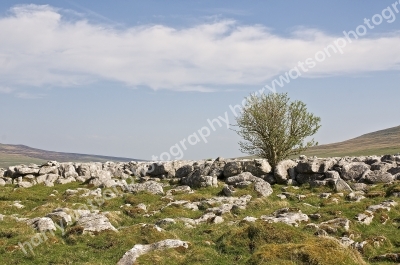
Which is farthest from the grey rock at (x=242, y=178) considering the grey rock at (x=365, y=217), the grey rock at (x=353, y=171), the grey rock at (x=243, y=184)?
the grey rock at (x=365, y=217)

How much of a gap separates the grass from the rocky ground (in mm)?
61

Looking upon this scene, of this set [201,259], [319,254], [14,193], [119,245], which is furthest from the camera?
[14,193]

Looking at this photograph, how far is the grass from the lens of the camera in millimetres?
19203

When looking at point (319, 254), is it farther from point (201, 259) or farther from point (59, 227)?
point (59, 227)

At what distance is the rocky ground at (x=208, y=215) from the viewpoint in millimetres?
21016

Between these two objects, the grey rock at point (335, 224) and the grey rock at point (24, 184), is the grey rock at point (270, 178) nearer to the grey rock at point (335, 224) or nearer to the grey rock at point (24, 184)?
the grey rock at point (335, 224)

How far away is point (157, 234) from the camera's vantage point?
24.3 meters

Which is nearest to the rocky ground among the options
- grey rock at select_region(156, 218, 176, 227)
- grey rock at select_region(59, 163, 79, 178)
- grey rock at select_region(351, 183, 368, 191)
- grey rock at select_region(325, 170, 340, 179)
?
grey rock at select_region(156, 218, 176, 227)

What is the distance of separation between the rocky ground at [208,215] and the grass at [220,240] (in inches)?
2.4

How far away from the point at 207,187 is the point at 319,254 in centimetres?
2946

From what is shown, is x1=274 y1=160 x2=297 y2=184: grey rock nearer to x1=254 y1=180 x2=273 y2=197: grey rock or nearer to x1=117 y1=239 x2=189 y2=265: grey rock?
x1=254 y1=180 x2=273 y2=197: grey rock

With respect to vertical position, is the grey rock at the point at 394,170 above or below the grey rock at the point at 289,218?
above

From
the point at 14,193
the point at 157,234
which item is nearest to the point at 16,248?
the point at 157,234

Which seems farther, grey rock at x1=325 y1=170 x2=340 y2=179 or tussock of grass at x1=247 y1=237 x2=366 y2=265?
grey rock at x1=325 y1=170 x2=340 y2=179
